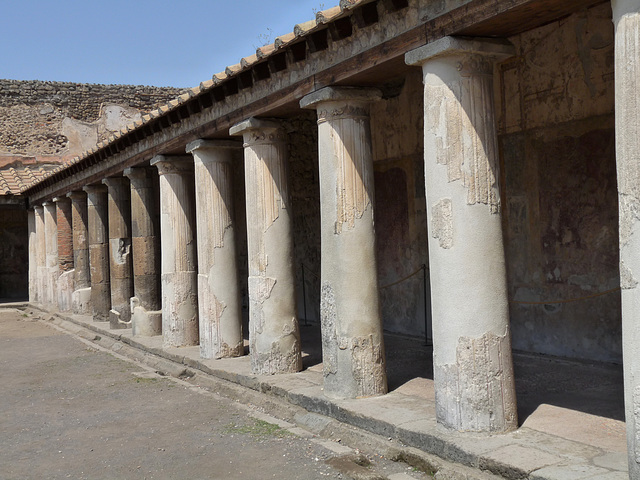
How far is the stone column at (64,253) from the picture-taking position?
15.5 metres

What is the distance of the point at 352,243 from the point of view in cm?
589

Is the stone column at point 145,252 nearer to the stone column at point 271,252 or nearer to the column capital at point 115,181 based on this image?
the column capital at point 115,181

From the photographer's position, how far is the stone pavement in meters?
4.00

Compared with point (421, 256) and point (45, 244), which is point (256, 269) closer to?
point (421, 256)

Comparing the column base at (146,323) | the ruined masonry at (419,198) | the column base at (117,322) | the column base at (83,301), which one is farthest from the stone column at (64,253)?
the column base at (146,323)

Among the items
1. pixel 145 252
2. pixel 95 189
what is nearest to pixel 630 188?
pixel 145 252

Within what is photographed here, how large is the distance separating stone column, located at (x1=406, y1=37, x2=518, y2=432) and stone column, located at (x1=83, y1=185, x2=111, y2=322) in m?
9.86

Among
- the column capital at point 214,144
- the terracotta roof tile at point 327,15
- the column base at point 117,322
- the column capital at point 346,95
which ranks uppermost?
the terracotta roof tile at point 327,15

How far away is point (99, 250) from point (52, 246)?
10.7 ft

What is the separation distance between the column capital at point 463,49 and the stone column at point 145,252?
6939 millimetres

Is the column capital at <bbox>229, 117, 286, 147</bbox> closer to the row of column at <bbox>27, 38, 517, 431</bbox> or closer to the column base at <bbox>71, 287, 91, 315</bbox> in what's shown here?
the row of column at <bbox>27, 38, 517, 431</bbox>

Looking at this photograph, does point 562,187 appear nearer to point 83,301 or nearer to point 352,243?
point 352,243

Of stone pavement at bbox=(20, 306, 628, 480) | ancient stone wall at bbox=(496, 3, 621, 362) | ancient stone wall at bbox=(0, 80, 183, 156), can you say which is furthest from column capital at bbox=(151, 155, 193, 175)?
ancient stone wall at bbox=(0, 80, 183, 156)

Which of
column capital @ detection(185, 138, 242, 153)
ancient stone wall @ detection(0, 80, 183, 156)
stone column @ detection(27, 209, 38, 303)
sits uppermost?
ancient stone wall @ detection(0, 80, 183, 156)
